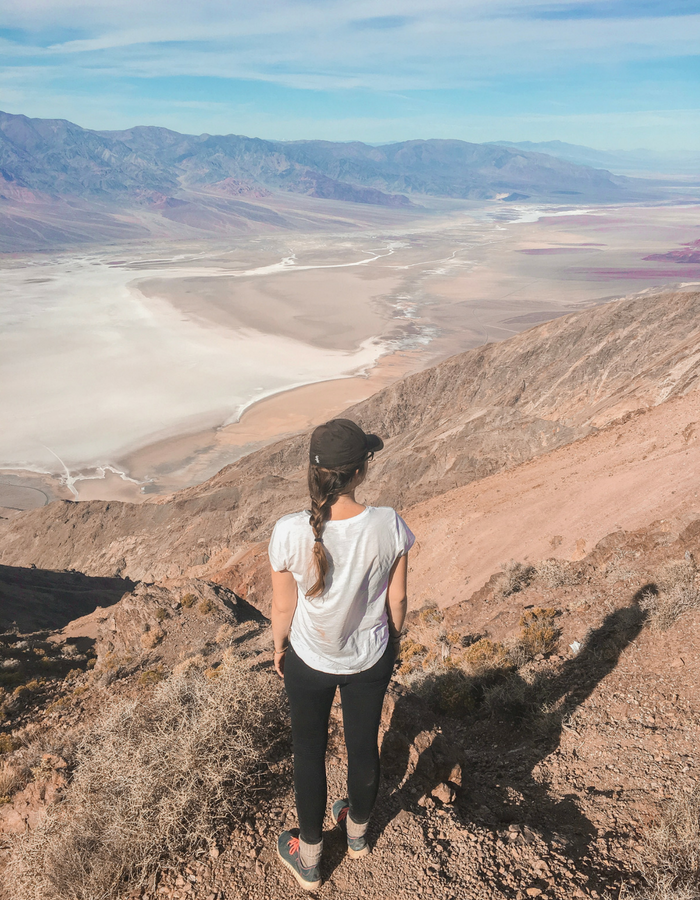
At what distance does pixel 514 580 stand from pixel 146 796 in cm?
563

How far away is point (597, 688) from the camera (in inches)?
158

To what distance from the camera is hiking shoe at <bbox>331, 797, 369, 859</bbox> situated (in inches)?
93.8

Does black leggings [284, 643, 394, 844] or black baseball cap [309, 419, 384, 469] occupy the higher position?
black baseball cap [309, 419, 384, 469]

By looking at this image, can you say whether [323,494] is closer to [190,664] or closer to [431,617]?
[190,664]

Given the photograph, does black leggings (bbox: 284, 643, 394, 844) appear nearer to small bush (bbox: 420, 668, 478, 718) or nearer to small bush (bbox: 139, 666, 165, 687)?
small bush (bbox: 420, 668, 478, 718)

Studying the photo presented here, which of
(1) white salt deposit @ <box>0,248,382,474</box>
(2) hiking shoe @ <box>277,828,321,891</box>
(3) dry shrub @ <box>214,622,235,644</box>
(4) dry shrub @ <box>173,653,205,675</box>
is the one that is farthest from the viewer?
(1) white salt deposit @ <box>0,248,382,474</box>

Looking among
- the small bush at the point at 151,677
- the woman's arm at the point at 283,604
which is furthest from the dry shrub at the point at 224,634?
the woman's arm at the point at 283,604

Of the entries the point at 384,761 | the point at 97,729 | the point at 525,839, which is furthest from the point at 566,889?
the point at 97,729

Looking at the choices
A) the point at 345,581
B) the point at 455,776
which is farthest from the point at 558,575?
the point at 345,581

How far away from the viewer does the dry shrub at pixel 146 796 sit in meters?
2.33

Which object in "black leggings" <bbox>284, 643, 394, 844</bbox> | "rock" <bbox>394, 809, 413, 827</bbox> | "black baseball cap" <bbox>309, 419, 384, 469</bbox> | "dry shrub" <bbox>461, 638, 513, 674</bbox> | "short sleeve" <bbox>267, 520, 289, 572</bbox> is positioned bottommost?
"dry shrub" <bbox>461, 638, 513, 674</bbox>

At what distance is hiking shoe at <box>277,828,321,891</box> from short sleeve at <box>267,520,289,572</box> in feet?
4.22

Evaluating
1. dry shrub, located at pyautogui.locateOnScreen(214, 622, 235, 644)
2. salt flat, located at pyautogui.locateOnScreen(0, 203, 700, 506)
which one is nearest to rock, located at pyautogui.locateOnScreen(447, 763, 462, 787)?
dry shrub, located at pyautogui.locateOnScreen(214, 622, 235, 644)

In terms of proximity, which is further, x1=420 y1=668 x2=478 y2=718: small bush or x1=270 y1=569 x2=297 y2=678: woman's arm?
x1=420 y1=668 x2=478 y2=718: small bush
